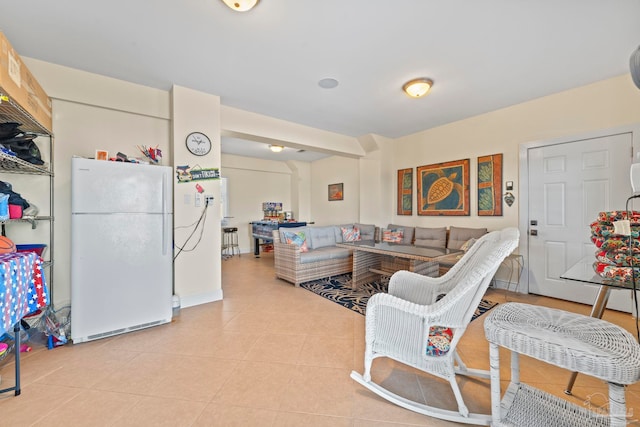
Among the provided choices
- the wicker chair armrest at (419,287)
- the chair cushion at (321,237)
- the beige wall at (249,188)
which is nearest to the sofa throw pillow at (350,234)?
the chair cushion at (321,237)

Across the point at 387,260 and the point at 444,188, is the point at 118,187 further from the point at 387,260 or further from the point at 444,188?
the point at 444,188

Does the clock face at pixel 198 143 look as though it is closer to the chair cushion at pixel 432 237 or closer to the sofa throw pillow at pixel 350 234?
the sofa throw pillow at pixel 350 234

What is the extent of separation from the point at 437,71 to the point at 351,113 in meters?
1.36

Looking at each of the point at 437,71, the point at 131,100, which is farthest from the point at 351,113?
the point at 131,100

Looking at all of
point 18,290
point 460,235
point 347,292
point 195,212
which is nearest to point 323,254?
point 347,292

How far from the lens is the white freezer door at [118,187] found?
6.90 feet

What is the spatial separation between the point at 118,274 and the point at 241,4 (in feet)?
7.81

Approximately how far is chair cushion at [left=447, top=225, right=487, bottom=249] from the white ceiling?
5.96 feet

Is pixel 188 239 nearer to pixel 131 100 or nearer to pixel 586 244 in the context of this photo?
pixel 131 100

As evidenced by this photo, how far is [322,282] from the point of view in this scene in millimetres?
3930

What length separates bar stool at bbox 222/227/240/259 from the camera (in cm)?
624

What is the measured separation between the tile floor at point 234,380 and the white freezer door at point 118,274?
0.50ft

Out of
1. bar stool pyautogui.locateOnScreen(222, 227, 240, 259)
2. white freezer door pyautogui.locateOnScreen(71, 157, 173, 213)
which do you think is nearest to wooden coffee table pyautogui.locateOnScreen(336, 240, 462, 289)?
white freezer door pyautogui.locateOnScreen(71, 157, 173, 213)

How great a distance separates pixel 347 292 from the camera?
3.45 m
